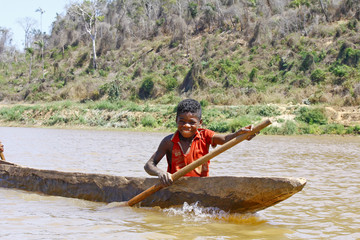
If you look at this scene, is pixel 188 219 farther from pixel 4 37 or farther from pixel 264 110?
pixel 4 37

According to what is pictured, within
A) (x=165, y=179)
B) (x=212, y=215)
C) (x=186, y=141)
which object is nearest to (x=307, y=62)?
(x=186, y=141)

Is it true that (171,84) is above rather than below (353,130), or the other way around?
above

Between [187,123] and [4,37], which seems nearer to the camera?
[187,123]

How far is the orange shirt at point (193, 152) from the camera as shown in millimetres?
4004

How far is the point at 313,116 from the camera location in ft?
58.6

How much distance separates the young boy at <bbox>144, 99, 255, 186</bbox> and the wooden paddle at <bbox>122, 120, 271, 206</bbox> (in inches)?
5.8

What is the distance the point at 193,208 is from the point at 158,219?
0.34 meters

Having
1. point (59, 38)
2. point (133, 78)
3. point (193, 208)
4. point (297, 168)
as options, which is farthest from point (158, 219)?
point (59, 38)

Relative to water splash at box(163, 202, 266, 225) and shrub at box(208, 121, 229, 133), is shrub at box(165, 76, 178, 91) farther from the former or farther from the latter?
water splash at box(163, 202, 266, 225)

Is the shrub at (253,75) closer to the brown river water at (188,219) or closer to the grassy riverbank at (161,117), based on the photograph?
the grassy riverbank at (161,117)

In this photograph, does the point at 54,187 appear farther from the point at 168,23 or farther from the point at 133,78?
the point at 168,23

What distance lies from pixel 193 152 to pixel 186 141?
14 cm

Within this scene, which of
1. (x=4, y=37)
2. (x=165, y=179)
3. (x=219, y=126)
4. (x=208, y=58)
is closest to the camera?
(x=165, y=179)

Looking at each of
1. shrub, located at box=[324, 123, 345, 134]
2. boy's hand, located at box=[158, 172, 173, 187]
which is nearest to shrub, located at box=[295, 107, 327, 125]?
shrub, located at box=[324, 123, 345, 134]
